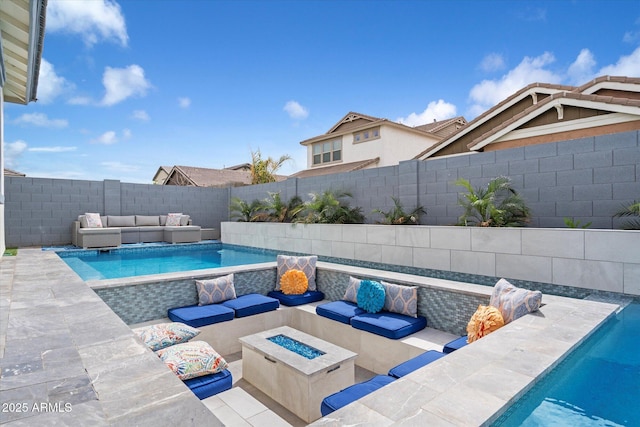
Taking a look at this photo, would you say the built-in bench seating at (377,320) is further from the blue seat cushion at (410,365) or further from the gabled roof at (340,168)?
the gabled roof at (340,168)

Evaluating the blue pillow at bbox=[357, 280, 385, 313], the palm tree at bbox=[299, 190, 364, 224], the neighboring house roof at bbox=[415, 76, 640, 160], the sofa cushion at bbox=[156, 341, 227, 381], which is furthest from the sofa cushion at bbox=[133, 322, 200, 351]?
the neighboring house roof at bbox=[415, 76, 640, 160]

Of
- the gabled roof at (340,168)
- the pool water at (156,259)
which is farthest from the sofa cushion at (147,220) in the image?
the gabled roof at (340,168)

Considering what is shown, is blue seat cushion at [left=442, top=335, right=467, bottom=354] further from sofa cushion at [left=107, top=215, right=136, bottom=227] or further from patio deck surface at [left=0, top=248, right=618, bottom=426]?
sofa cushion at [left=107, top=215, right=136, bottom=227]

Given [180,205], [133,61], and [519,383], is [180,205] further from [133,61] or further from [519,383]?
[519,383]

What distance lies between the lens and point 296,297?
5.49 meters

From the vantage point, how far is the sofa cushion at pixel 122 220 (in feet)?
42.7

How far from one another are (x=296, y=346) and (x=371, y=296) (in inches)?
50.5

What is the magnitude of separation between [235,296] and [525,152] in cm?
563

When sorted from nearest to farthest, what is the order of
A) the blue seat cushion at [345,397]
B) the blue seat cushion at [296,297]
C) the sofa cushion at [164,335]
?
the blue seat cushion at [345,397] < the sofa cushion at [164,335] < the blue seat cushion at [296,297]

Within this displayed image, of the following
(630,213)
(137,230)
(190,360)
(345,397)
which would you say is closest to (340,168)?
(137,230)

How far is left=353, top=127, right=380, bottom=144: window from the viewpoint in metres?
16.0

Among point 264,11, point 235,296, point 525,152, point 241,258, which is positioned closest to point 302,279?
point 235,296

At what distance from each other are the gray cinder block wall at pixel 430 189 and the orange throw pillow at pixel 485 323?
3.66m

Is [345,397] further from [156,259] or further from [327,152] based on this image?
[327,152]
